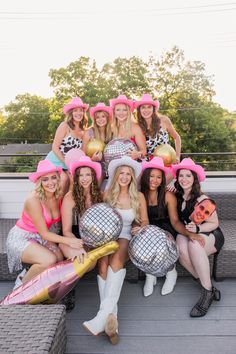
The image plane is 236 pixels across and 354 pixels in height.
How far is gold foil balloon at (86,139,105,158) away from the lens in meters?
3.03

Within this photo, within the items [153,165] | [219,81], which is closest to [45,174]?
[153,165]

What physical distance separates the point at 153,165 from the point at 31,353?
1451 mm

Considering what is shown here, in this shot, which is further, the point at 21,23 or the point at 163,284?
the point at 21,23

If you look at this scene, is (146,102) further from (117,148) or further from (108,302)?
(108,302)

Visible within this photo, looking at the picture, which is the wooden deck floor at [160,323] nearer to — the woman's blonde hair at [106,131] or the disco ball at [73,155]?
the disco ball at [73,155]

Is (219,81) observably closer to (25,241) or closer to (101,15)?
(101,15)

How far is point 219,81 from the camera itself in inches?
1014

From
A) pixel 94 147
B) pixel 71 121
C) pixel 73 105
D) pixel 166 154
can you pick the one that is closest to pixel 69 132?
pixel 71 121

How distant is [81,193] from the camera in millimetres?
2588

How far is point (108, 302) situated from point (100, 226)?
387 mm

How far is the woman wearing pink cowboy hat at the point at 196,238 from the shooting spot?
2391 millimetres

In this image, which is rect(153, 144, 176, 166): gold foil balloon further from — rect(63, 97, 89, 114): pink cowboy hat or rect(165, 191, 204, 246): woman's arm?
rect(63, 97, 89, 114): pink cowboy hat

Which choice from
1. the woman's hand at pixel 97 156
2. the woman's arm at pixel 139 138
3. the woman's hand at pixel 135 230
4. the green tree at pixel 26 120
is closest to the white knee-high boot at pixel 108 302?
the woman's hand at pixel 135 230

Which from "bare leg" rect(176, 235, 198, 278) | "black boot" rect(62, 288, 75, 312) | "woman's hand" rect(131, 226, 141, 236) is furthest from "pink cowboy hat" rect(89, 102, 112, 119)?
"black boot" rect(62, 288, 75, 312)
